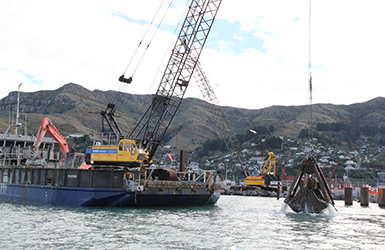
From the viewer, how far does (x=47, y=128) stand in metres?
40.6

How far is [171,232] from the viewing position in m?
18.2

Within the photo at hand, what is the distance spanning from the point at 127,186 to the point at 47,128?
18083 mm

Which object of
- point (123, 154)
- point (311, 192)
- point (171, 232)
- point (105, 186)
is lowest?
point (171, 232)

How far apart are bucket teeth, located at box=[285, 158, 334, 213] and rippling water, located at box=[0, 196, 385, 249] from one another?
6.56ft

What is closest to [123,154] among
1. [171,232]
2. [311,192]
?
[171,232]

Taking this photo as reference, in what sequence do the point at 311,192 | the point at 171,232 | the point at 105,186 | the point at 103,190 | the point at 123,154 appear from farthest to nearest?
the point at 123,154
the point at 105,186
the point at 103,190
the point at 311,192
the point at 171,232

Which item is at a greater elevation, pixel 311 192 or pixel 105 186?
pixel 311 192

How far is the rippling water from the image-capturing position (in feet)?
50.2

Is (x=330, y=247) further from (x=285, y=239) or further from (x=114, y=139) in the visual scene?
(x=114, y=139)

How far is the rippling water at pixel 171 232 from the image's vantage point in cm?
1531

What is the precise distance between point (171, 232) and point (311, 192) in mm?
13907

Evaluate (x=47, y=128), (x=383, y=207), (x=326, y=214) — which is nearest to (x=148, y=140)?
(x=47, y=128)

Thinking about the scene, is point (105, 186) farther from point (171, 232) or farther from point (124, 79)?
point (124, 79)

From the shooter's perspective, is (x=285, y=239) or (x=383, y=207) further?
(x=383, y=207)
